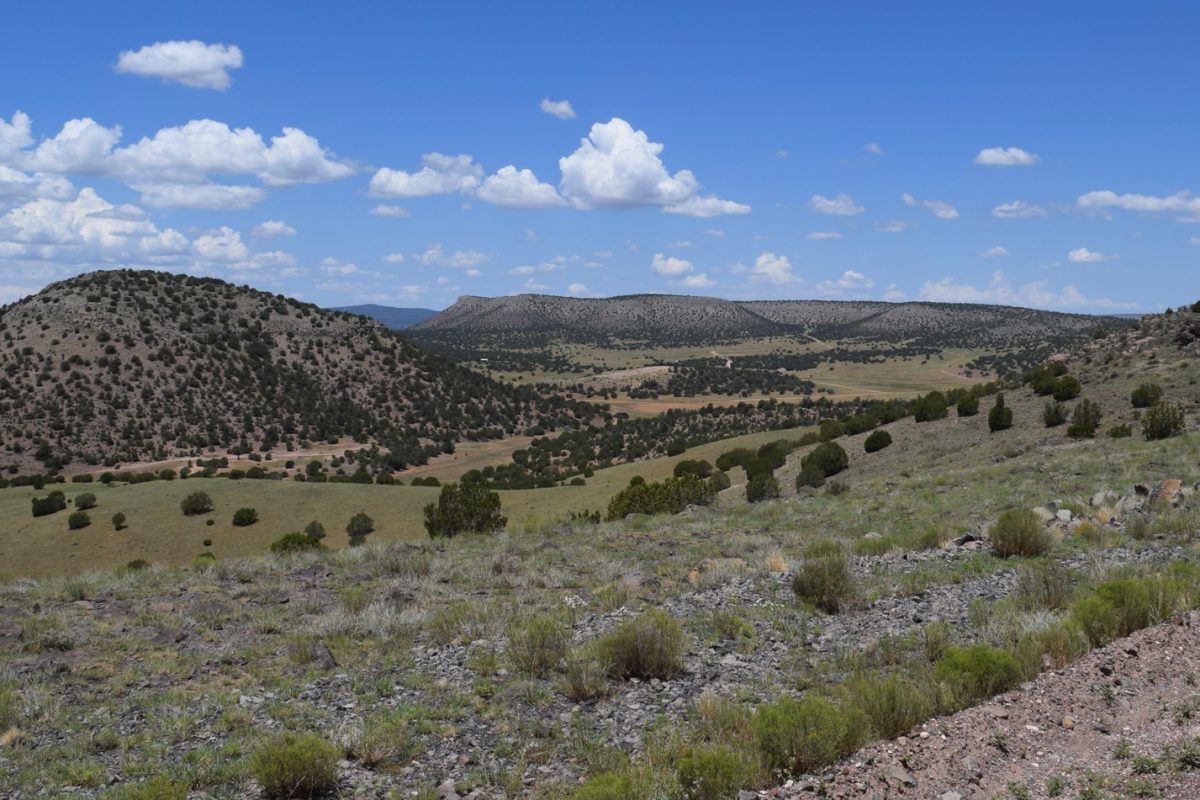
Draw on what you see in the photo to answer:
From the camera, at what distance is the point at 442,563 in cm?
1658

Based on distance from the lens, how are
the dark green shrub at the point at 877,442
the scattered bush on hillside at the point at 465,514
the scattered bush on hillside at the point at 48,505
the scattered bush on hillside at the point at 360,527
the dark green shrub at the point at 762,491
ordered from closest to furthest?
the scattered bush on hillside at the point at 465,514, the dark green shrub at the point at 762,491, the scattered bush on hillside at the point at 360,527, the dark green shrub at the point at 877,442, the scattered bush on hillside at the point at 48,505

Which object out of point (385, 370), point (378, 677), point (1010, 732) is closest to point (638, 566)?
point (378, 677)

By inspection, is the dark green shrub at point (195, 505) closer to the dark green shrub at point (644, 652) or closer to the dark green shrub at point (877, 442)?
the dark green shrub at point (877, 442)

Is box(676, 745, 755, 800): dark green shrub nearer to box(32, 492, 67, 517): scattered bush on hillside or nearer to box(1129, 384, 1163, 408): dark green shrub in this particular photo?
box(1129, 384, 1163, 408): dark green shrub

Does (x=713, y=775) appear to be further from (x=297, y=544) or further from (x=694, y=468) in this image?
(x=694, y=468)

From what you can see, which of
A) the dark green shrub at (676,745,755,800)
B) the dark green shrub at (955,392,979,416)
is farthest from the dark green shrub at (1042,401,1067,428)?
the dark green shrub at (676,745,755,800)

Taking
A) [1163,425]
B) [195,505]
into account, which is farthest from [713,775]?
[195,505]

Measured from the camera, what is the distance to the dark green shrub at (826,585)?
455 inches

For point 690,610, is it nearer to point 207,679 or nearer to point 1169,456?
point 207,679

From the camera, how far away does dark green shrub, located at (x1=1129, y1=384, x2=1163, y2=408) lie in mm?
33812

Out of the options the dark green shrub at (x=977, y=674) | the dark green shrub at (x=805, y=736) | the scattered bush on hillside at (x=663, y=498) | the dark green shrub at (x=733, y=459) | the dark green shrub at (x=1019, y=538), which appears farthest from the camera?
the dark green shrub at (x=733, y=459)

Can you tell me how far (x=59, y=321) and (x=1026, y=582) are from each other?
87148 millimetres

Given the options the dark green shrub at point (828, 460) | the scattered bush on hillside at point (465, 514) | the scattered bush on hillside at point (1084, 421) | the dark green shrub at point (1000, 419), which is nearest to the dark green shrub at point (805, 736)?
the scattered bush on hillside at point (465, 514)

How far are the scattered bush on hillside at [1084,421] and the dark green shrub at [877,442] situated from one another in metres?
7.90
